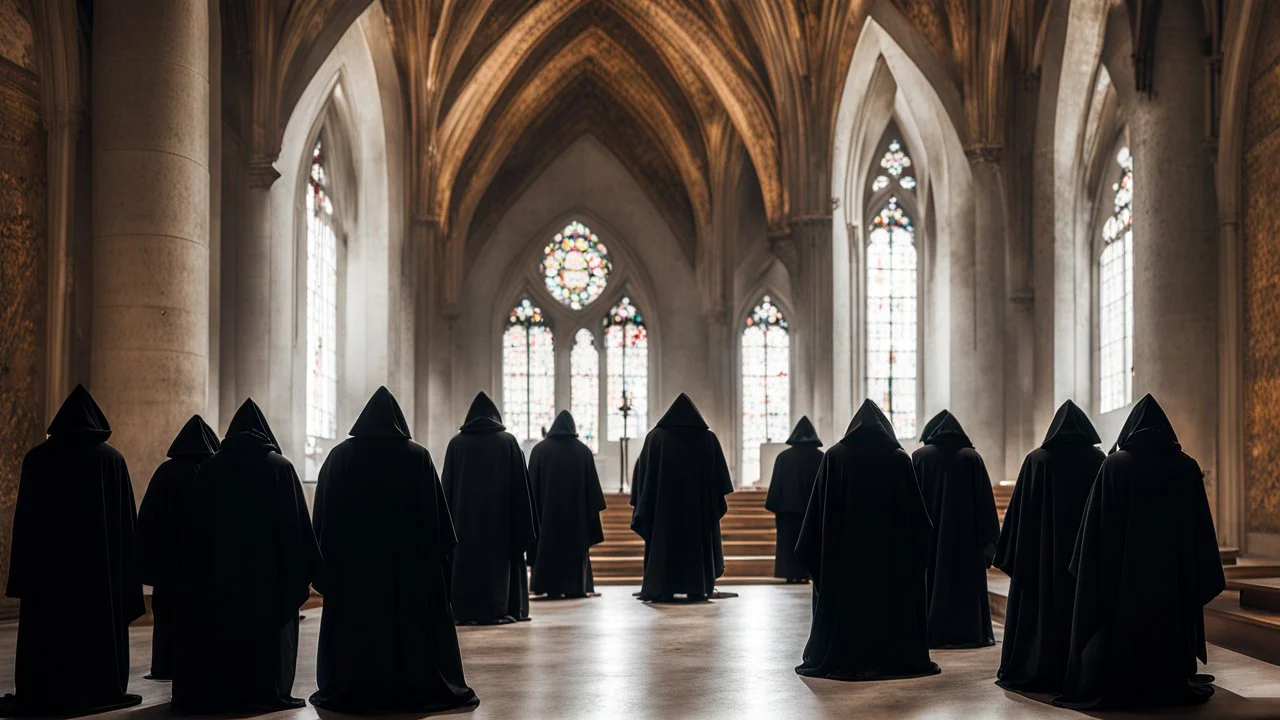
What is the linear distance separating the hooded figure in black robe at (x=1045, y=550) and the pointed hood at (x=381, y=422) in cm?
342

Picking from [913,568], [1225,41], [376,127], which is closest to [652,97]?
[376,127]

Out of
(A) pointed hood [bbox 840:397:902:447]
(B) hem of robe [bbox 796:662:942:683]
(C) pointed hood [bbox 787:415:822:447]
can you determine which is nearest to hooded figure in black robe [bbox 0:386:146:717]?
(B) hem of robe [bbox 796:662:942:683]

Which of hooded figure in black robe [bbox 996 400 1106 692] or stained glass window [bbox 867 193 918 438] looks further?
stained glass window [bbox 867 193 918 438]

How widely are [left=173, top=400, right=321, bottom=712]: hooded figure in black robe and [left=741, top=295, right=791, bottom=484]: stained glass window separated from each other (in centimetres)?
2751

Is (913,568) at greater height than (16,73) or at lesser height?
lesser

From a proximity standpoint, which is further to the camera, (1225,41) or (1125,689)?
(1225,41)

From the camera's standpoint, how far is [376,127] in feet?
84.0

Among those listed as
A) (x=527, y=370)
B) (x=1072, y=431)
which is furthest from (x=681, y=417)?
(x=527, y=370)

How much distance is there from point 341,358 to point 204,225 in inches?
524

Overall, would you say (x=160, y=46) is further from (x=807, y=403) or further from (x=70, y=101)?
(x=807, y=403)

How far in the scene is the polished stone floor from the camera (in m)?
7.10

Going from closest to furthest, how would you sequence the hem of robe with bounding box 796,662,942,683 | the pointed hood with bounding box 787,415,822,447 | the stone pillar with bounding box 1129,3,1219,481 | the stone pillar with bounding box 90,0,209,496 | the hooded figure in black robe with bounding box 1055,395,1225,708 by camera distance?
the hooded figure in black robe with bounding box 1055,395,1225,708 < the hem of robe with bounding box 796,662,942,683 < the stone pillar with bounding box 90,0,209,496 < the stone pillar with bounding box 1129,3,1219,481 < the pointed hood with bounding box 787,415,822,447

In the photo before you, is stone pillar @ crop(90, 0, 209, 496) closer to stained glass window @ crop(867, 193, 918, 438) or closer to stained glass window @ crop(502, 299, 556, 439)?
stained glass window @ crop(867, 193, 918, 438)

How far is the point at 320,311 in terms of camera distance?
→ 79.7 ft
